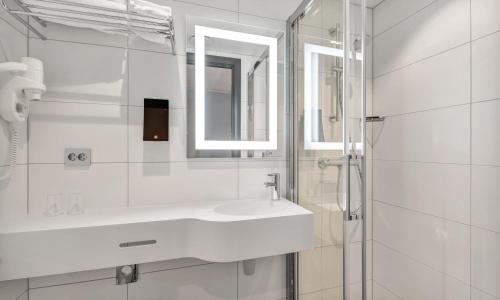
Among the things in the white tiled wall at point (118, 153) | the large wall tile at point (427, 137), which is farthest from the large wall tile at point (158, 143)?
the large wall tile at point (427, 137)

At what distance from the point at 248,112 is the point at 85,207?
3.22 ft

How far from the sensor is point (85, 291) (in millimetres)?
1158

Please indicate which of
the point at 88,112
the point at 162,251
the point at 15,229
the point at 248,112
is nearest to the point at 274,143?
the point at 248,112

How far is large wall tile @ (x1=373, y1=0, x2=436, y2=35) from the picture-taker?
1522mm

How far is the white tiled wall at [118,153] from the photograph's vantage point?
1.11 m

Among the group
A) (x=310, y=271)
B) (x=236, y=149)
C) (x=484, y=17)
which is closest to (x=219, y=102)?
(x=236, y=149)

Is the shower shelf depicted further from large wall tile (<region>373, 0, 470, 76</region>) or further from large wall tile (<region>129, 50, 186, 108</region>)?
large wall tile (<region>373, 0, 470, 76</region>)

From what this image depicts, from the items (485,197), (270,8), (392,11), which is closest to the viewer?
(485,197)

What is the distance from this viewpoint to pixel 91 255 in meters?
0.92

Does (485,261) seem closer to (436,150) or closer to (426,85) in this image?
(436,150)

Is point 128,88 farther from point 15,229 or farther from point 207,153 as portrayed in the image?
point 15,229

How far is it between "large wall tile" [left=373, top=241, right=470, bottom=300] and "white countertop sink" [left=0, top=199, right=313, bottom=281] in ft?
2.87

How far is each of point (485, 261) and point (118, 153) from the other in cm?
186

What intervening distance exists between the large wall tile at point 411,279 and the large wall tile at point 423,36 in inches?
50.1
